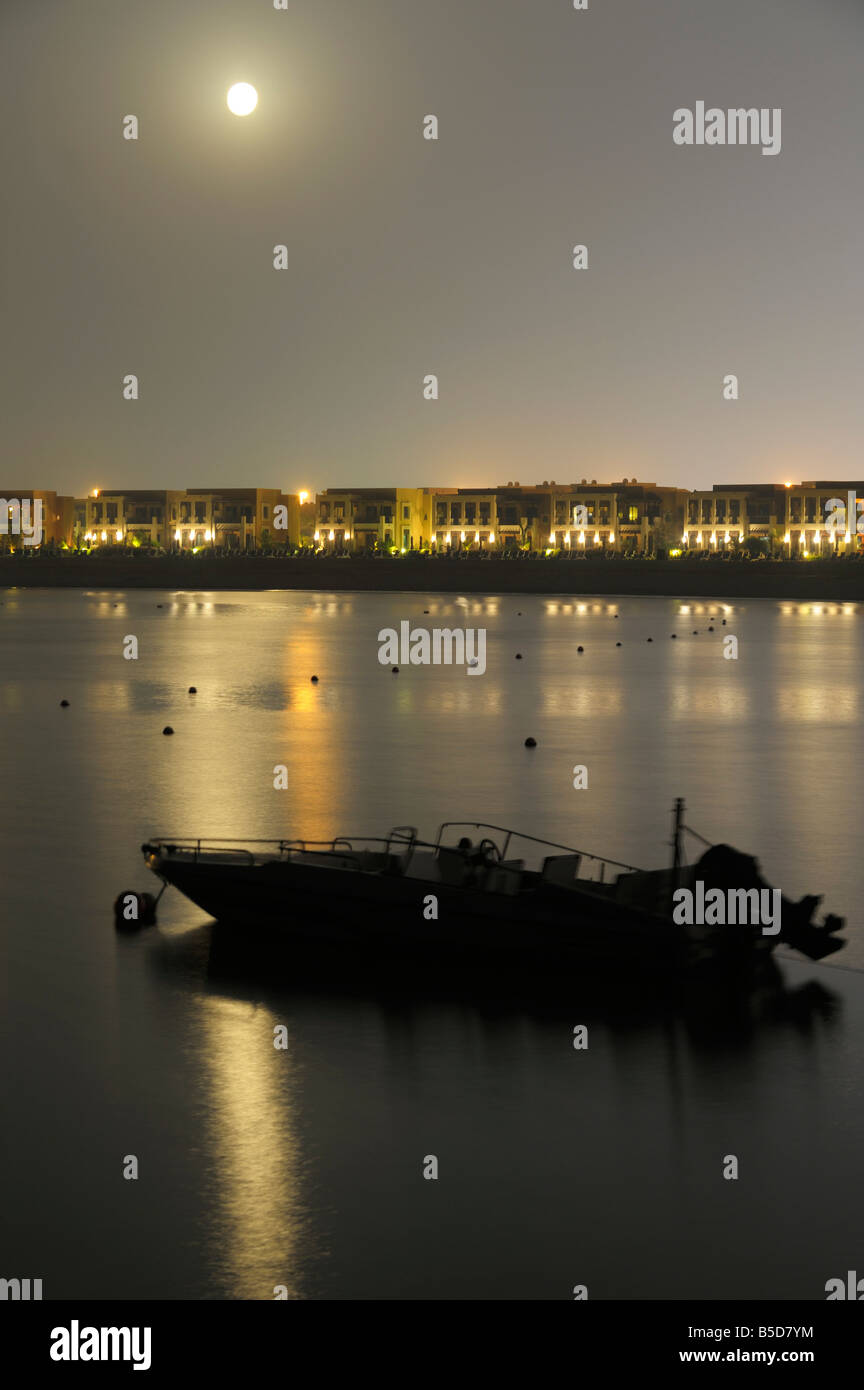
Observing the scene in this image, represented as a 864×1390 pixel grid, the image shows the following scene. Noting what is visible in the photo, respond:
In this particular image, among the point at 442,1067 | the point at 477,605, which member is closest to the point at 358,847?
the point at 442,1067

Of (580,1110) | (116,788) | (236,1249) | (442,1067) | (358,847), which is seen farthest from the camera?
(116,788)

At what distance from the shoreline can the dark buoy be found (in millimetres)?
109308

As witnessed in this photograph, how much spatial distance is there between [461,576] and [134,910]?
119 metres

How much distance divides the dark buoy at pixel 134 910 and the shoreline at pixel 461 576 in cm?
10931

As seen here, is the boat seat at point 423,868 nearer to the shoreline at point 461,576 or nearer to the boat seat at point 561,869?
the boat seat at point 561,869

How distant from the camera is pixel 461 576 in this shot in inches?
5271

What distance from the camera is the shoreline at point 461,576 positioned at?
12181 cm

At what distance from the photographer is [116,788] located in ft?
79.4

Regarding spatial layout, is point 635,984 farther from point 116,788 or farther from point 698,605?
point 698,605

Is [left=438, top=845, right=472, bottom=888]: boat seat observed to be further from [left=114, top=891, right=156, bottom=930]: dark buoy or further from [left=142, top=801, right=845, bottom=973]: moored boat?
A: [left=114, top=891, right=156, bottom=930]: dark buoy

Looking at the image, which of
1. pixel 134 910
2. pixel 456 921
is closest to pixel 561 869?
pixel 456 921

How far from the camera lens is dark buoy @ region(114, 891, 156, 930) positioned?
51.4 ft

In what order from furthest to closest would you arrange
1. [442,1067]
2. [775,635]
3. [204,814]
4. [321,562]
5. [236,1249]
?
[321,562]
[775,635]
[204,814]
[442,1067]
[236,1249]

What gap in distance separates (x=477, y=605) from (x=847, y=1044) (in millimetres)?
92143
